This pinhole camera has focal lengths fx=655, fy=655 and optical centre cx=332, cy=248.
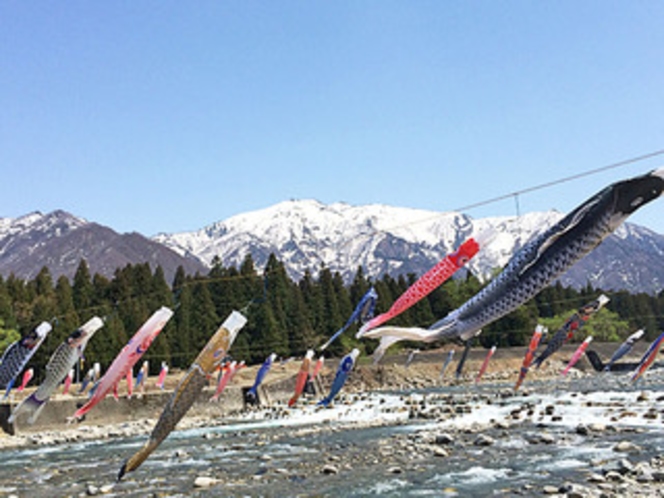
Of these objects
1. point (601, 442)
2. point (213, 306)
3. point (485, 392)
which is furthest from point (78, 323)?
point (601, 442)

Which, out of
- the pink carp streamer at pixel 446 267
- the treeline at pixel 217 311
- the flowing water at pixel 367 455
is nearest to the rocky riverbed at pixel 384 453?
the flowing water at pixel 367 455

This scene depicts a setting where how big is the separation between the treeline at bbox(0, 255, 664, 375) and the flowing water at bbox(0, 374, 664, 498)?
18500mm

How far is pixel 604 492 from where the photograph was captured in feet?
34.1

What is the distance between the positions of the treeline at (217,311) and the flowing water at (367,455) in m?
18.5

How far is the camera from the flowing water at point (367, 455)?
12.5m

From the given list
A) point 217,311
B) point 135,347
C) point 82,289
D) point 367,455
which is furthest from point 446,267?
point 82,289

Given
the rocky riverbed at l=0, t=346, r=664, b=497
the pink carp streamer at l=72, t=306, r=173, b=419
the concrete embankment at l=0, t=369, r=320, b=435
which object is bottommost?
the rocky riverbed at l=0, t=346, r=664, b=497

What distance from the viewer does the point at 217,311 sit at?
55.3m

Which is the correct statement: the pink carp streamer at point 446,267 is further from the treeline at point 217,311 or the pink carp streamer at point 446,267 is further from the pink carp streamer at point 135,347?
the treeline at point 217,311

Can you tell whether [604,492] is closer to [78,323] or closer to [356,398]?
[356,398]

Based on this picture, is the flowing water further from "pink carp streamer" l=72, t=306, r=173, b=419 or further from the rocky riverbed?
"pink carp streamer" l=72, t=306, r=173, b=419

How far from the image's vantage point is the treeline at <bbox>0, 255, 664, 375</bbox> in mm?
43697

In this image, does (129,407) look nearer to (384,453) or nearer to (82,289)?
(384,453)

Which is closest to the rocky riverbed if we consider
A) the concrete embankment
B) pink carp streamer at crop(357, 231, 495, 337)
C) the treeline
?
the concrete embankment
